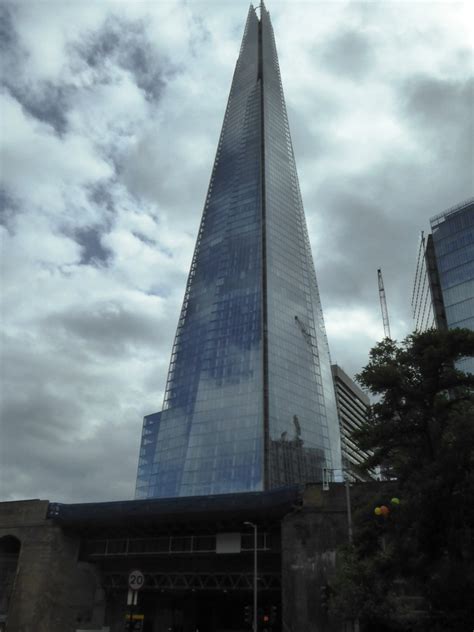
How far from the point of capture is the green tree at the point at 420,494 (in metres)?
27.8

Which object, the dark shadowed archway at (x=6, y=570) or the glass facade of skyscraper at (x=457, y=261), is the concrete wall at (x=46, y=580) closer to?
the dark shadowed archway at (x=6, y=570)

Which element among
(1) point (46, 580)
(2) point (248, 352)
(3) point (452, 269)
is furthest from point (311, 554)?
(3) point (452, 269)

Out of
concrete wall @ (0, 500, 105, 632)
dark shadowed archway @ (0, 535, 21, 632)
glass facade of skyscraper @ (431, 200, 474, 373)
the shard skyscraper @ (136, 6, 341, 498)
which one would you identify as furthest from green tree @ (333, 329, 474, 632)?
glass facade of skyscraper @ (431, 200, 474, 373)

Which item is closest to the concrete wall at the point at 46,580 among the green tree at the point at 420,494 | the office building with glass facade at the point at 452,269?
the green tree at the point at 420,494

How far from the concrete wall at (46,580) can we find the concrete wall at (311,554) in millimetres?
25487

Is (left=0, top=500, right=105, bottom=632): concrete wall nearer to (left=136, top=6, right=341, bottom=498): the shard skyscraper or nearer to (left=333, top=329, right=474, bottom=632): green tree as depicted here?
(left=333, top=329, right=474, bottom=632): green tree

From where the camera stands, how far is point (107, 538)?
60.8 metres

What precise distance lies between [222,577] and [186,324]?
75.6m

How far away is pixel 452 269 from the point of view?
110812mm

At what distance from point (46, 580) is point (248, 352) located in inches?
2499

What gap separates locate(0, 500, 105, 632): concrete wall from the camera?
185ft

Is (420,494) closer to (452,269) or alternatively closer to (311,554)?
(311,554)

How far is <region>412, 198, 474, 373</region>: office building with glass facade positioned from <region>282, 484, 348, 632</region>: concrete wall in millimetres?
61035

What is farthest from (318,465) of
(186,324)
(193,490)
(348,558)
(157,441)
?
(348,558)
